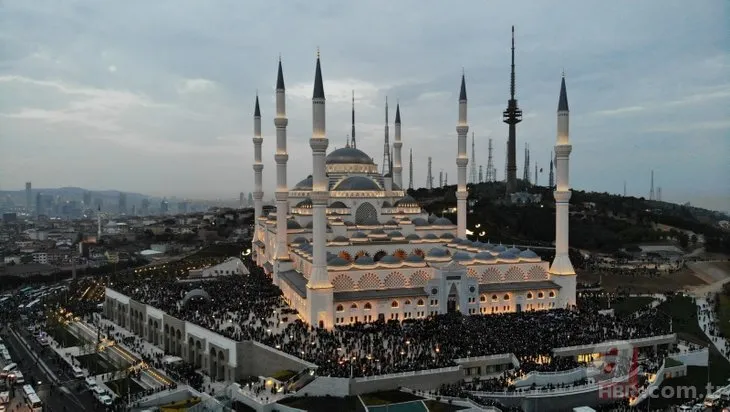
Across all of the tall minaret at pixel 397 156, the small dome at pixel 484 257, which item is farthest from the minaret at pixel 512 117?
the small dome at pixel 484 257

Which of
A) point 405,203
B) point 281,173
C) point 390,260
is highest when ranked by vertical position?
point 281,173

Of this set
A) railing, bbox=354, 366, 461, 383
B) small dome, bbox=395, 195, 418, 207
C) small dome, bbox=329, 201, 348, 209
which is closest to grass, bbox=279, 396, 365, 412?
railing, bbox=354, 366, 461, 383

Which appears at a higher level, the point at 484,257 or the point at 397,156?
the point at 397,156

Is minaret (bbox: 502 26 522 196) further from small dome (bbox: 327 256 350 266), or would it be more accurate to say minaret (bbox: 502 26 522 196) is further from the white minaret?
small dome (bbox: 327 256 350 266)

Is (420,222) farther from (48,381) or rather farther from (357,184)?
(48,381)

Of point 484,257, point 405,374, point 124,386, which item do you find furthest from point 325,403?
point 484,257

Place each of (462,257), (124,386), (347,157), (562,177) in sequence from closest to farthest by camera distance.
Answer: (124,386) → (462,257) → (562,177) → (347,157)

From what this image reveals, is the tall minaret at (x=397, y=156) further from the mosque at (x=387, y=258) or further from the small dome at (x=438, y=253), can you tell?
the small dome at (x=438, y=253)
